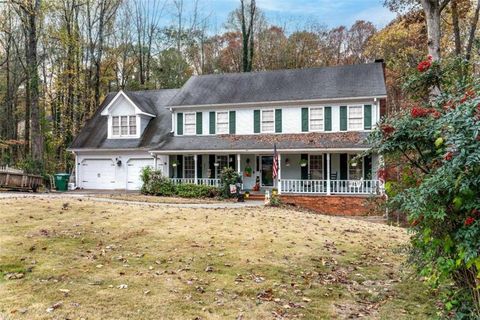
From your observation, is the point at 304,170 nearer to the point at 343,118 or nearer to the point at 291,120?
the point at 291,120

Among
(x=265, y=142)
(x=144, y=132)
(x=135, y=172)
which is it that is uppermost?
(x=144, y=132)

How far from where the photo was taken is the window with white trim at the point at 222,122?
23.4 m

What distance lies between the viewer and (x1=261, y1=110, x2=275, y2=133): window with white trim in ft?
73.6

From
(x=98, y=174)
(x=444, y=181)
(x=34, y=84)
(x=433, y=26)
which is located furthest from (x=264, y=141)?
(x=444, y=181)

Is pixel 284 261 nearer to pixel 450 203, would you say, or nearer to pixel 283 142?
pixel 450 203

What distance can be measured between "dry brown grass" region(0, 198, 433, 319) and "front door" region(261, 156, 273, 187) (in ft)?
39.5

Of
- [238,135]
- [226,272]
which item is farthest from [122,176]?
[226,272]

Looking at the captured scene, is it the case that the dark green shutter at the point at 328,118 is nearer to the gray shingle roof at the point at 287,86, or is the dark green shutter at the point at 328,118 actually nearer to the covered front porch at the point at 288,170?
the gray shingle roof at the point at 287,86

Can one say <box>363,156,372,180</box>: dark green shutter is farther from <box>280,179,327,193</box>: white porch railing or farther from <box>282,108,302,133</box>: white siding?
<box>282,108,302,133</box>: white siding

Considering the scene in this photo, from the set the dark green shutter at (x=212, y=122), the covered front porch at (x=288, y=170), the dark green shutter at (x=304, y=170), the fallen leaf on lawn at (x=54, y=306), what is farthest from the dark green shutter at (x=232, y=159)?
the fallen leaf on lawn at (x=54, y=306)

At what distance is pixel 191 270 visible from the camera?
6.65m

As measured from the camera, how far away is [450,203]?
380 centimetres

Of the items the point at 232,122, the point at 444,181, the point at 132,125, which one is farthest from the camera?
the point at 132,125

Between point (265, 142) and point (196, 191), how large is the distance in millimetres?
4878
